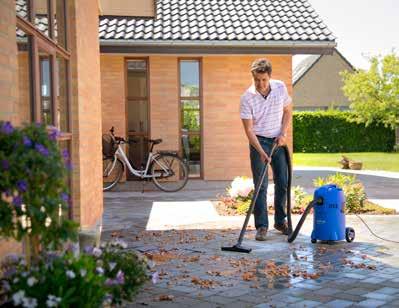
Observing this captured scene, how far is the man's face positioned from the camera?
634 centimetres

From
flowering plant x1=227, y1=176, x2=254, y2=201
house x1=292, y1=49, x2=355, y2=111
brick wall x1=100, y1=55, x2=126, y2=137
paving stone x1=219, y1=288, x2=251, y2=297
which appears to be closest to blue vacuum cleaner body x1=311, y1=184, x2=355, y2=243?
paving stone x1=219, y1=288, x2=251, y2=297

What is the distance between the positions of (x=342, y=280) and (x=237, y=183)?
473 cm

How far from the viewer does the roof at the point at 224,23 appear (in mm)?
12414

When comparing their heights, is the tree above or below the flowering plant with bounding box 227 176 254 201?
above

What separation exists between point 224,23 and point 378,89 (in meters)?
23.1

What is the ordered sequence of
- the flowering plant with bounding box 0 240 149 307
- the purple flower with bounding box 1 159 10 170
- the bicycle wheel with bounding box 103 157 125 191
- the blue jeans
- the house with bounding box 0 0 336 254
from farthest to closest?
the house with bounding box 0 0 336 254 → the bicycle wheel with bounding box 103 157 125 191 → the blue jeans → the flowering plant with bounding box 0 240 149 307 → the purple flower with bounding box 1 159 10 170

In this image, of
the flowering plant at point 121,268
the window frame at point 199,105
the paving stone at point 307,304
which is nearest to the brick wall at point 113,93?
the window frame at point 199,105

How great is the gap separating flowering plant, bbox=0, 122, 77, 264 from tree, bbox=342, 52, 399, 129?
29745 mm

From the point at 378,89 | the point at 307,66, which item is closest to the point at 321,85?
the point at 307,66

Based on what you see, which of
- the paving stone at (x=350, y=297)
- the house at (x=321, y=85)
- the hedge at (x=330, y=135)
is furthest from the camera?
the house at (x=321, y=85)

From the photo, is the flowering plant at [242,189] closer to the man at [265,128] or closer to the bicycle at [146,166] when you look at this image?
the bicycle at [146,166]

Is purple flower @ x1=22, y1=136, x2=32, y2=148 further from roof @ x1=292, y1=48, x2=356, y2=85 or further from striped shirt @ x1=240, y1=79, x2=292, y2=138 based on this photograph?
roof @ x1=292, y1=48, x2=356, y2=85

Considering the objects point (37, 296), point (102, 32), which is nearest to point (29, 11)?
point (37, 296)

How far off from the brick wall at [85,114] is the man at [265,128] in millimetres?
1681
